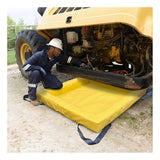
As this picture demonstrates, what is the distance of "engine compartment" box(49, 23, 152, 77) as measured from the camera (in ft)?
8.70

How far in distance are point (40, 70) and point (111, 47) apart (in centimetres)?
144

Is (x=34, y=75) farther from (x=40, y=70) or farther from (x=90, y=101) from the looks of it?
(x=90, y=101)

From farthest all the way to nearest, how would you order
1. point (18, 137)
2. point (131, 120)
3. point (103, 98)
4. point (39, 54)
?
1. point (39, 54)
2. point (103, 98)
3. point (131, 120)
4. point (18, 137)

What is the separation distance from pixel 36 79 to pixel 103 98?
112cm

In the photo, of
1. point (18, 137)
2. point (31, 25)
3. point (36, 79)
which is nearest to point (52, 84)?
point (36, 79)

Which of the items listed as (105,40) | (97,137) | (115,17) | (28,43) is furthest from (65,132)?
(28,43)

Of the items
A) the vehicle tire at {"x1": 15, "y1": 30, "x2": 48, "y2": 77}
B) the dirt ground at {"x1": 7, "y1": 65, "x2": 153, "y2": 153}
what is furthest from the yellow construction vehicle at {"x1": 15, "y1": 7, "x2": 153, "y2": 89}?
the dirt ground at {"x1": 7, "y1": 65, "x2": 153, "y2": 153}

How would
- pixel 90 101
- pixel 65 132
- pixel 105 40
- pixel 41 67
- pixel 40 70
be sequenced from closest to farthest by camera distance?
1. pixel 65 132
2. pixel 90 101
3. pixel 40 70
4. pixel 41 67
5. pixel 105 40

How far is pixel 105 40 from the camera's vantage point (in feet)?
10.1

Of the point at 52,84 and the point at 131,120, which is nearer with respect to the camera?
the point at 131,120

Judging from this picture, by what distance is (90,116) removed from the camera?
1.99 m

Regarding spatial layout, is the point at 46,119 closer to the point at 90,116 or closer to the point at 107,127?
the point at 90,116

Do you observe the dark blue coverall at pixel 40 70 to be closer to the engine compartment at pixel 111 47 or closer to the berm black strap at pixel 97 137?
the engine compartment at pixel 111 47

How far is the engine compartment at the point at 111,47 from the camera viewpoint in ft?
8.70
